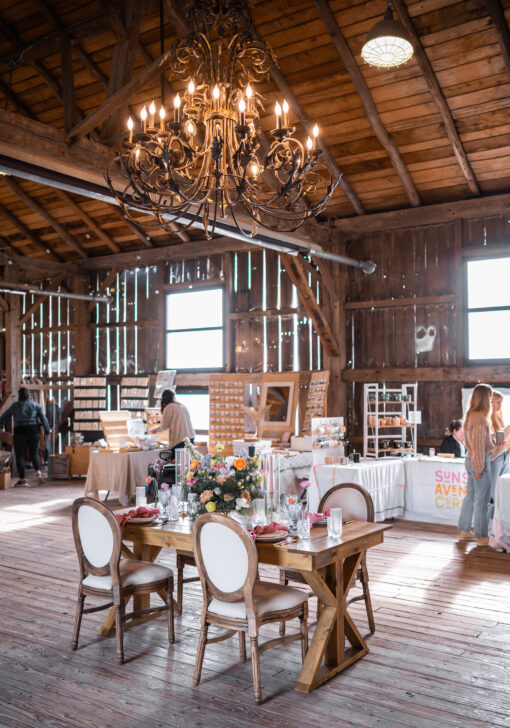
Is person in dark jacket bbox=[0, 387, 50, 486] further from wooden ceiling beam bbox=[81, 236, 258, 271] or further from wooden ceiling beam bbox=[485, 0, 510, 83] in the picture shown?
wooden ceiling beam bbox=[485, 0, 510, 83]

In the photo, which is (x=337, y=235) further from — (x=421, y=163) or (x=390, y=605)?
(x=390, y=605)

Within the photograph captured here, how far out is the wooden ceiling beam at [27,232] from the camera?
13.5 m

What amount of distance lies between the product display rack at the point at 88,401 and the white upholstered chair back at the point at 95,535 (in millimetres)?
9424

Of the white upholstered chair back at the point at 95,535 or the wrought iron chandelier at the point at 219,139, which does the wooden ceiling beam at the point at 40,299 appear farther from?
the white upholstered chair back at the point at 95,535

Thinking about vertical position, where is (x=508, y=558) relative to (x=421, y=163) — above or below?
below

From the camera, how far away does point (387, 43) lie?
247 inches

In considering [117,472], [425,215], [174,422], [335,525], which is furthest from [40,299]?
[335,525]

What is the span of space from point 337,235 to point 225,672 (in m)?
7.87

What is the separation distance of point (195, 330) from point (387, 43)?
7102 millimetres

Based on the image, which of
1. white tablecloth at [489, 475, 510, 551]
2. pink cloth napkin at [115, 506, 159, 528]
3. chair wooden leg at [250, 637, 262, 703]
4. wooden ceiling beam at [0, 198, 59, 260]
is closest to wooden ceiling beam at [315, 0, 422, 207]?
white tablecloth at [489, 475, 510, 551]

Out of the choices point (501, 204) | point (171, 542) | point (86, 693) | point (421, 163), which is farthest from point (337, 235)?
point (86, 693)

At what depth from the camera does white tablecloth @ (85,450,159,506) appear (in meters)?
9.02

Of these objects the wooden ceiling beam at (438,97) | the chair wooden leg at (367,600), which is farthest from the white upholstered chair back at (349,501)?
the wooden ceiling beam at (438,97)

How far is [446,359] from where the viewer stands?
9742mm
